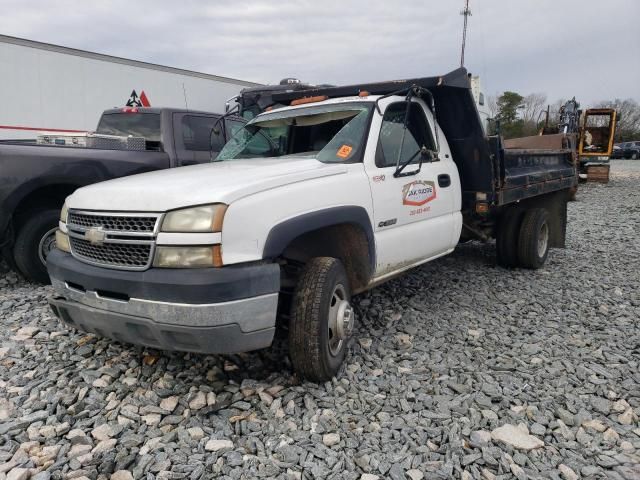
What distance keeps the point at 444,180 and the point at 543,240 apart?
250 centimetres

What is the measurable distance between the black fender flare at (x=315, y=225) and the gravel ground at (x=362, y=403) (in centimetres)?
92

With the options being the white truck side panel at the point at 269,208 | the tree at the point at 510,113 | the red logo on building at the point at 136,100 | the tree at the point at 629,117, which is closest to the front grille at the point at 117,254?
the white truck side panel at the point at 269,208

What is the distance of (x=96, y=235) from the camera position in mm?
2820

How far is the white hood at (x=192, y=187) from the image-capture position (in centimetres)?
262

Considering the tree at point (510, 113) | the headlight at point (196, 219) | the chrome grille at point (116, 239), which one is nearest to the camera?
the headlight at point (196, 219)

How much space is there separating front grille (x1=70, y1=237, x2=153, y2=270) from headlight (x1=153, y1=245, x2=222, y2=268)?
0.11 meters

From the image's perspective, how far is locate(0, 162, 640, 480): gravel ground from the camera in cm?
243

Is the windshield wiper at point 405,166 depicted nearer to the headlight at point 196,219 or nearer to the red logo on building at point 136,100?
the headlight at point 196,219

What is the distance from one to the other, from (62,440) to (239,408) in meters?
0.94

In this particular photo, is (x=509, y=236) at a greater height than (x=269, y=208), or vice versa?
(x=269, y=208)

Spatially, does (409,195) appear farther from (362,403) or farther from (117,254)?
(117,254)

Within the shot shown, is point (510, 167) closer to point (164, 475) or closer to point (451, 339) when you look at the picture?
point (451, 339)

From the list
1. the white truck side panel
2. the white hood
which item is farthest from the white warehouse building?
the white truck side panel

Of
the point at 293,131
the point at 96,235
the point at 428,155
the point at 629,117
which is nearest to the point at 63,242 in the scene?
the point at 96,235
